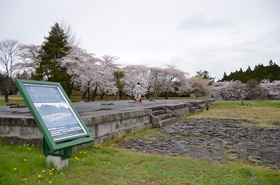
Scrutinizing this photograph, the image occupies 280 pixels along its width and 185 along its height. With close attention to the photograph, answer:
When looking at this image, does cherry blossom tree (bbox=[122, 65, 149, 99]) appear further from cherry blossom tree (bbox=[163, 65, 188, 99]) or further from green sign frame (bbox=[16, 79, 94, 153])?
green sign frame (bbox=[16, 79, 94, 153])

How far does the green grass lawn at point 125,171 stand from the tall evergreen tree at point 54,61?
78.7 feet

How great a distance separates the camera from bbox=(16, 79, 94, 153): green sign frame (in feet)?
10.6

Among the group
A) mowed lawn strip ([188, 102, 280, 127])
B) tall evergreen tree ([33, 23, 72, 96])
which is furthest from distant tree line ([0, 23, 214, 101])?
mowed lawn strip ([188, 102, 280, 127])

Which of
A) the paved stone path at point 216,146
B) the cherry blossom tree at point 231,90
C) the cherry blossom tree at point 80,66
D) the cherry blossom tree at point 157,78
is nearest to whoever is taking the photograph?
the paved stone path at point 216,146

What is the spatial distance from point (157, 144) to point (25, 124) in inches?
145

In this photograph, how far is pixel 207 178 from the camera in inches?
136

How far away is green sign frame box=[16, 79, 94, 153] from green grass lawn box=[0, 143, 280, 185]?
1.44ft

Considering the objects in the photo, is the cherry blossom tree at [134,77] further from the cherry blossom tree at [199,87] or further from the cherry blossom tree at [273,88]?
the cherry blossom tree at [273,88]

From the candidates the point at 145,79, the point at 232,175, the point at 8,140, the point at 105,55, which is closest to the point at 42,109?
the point at 8,140

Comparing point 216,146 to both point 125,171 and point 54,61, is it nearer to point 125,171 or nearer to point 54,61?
point 125,171

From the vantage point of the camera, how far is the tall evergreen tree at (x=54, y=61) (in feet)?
88.1

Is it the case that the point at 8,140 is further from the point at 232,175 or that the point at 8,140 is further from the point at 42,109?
the point at 232,175

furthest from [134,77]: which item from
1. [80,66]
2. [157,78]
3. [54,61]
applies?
[54,61]

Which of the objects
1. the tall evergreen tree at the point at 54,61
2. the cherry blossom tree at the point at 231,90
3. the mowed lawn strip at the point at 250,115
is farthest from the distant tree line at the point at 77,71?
the mowed lawn strip at the point at 250,115
